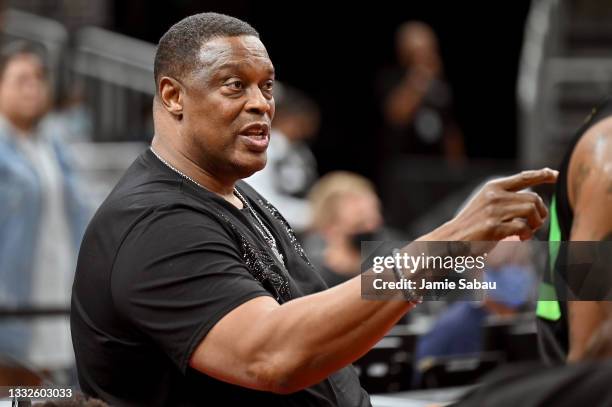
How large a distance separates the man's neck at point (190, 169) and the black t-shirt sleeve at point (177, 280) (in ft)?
1.04

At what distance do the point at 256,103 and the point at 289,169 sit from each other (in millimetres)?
7129

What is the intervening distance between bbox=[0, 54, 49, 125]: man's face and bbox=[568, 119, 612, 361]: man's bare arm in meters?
4.56

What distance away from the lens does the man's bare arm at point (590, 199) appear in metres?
3.19

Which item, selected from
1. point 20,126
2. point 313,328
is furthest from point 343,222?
point 313,328

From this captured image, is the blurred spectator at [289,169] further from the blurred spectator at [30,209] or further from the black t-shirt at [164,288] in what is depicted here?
the black t-shirt at [164,288]

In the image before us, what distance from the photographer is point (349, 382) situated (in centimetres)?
367

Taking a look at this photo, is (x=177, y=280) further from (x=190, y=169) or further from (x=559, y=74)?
(x=559, y=74)

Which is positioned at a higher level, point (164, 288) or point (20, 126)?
point (164, 288)

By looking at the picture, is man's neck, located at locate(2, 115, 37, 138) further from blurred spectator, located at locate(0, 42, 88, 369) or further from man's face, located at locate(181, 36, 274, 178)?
man's face, located at locate(181, 36, 274, 178)

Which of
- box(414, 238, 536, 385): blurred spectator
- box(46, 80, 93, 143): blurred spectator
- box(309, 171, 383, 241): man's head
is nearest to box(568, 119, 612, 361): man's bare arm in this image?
box(414, 238, 536, 385): blurred spectator

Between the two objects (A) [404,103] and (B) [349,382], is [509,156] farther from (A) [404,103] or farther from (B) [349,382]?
(B) [349,382]

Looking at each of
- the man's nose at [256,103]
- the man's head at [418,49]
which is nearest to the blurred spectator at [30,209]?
the man's nose at [256,103]

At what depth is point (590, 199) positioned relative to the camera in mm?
3422

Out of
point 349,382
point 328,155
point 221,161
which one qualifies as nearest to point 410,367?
point 349,382
